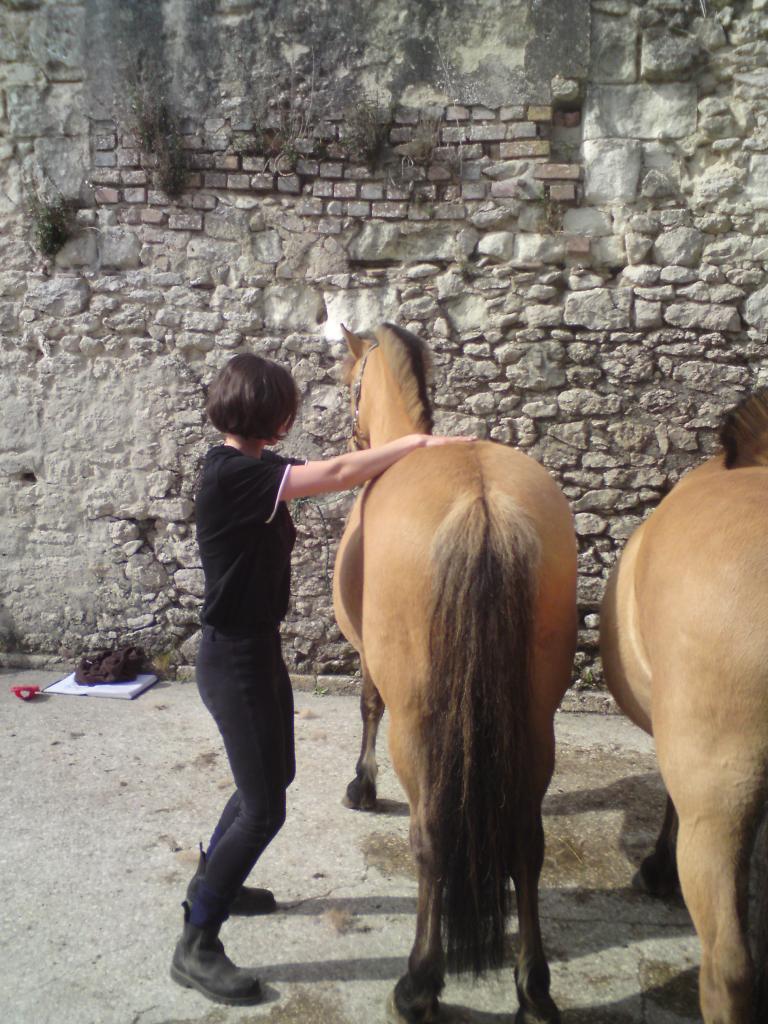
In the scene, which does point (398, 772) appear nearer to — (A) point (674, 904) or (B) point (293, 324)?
(A) point (674, 904)

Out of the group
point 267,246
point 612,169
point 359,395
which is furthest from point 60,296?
point 612,169

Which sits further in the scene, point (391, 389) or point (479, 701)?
point (391, 389)

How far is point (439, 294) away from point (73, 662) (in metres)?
3.50

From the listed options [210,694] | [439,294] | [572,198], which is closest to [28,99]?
[439,294]

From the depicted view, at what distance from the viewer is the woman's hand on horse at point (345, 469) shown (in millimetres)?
2295

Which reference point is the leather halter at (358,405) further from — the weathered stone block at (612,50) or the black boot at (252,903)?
the weathered stone block at (612,50)

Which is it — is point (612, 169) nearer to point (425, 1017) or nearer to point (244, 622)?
point (244, 622)

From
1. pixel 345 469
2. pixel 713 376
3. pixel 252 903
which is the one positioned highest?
pixel 713 376

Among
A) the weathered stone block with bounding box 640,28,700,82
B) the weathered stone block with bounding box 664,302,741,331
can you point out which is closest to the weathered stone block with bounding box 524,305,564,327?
the weathered stone block with bounding box 664,302,741,331

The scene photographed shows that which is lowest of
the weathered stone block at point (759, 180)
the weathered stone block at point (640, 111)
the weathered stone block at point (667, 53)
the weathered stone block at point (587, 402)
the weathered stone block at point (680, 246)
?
the weathered stone block at point (587, 402)

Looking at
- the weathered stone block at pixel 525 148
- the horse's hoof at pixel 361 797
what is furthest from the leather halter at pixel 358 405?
the weathered stone block at pixel 525 148

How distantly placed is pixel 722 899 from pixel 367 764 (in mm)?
2158

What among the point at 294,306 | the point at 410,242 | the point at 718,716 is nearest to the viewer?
the point at 718,716

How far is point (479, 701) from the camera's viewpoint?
2098 mm
